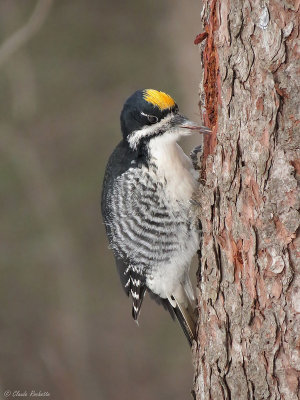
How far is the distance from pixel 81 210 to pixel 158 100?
18.0ft

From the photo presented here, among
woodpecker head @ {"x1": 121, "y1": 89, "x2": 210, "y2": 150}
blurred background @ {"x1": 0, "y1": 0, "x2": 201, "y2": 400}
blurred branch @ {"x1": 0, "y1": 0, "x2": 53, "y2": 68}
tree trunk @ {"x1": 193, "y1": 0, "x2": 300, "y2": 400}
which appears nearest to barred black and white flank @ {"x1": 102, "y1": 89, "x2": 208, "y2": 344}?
woodpecker head @ {"x1": 121, "y1": 89, "x2": 210, "y2": 150}

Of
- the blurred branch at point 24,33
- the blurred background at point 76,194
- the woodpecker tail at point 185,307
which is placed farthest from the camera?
the blurred background at point 76,194

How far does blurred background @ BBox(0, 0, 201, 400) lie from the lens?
7.22 metres

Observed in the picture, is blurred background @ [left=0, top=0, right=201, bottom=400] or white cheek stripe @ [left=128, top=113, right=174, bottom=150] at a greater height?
white cheek stripe @ [left=128, top=113, right=174, bottom=150]

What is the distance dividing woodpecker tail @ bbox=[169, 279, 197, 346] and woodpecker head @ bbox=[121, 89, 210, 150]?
96cm

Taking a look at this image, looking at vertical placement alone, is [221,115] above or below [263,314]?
above

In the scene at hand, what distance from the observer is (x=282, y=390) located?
8.25 feet

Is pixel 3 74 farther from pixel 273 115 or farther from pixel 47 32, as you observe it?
pixel 273 115

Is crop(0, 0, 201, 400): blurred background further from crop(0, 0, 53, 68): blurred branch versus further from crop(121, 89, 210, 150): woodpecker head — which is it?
crop(121, 89, 210, 150): woodpecker head

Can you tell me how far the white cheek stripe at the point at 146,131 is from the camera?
333cm

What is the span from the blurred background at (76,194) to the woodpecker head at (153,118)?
3591 millimetres

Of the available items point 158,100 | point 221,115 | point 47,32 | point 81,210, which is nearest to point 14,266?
point 81,210

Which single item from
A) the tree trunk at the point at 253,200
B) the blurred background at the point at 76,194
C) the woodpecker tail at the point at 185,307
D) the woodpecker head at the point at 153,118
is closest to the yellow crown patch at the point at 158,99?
the woodpecker head at the point at 153,118

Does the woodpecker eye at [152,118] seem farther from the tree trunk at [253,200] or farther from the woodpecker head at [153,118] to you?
the tree trunk at [253,200]
